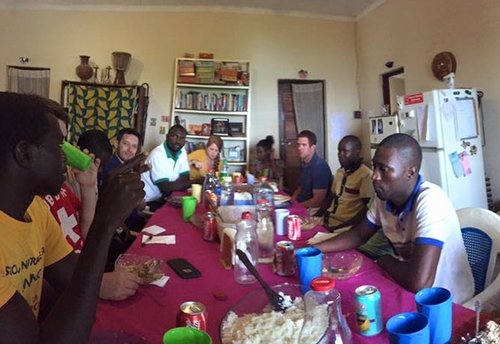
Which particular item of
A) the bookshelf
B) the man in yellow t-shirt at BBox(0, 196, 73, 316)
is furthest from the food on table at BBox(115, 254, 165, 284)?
the bookshelf

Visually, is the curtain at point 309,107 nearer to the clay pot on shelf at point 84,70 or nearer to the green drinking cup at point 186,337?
the clay pot on shelf at point 84,70

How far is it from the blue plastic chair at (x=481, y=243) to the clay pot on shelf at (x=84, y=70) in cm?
506

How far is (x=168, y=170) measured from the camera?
3.72 metres

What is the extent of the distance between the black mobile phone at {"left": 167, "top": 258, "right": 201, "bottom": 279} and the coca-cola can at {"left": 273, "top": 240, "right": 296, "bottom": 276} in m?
0.30

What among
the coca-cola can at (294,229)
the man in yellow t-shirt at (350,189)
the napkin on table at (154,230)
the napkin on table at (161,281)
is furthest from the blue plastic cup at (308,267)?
the man in yellow t-shirt at (350,189)

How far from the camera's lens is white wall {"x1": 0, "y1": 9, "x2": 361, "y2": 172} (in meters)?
5.45

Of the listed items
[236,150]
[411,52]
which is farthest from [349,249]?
[236,150]

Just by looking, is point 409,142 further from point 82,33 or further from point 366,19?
point 82,33

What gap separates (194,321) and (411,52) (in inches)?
178

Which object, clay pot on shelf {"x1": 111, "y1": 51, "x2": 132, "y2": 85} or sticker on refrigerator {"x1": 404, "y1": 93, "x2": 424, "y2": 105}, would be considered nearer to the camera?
sticker on refrigerator {"x1": 404, "y1": 93, "x2": 424, "y2": 105}

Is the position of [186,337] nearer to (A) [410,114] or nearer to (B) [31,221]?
(B) [31,221]

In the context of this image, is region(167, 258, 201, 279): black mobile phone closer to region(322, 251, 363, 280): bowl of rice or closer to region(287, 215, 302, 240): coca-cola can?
region(322, 251, 363, 280): bowl of rice

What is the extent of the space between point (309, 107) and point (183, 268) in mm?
4715

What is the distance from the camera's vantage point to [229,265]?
1479 millimetres
